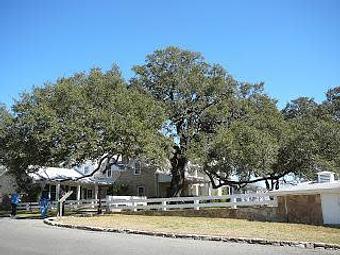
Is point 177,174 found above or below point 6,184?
above

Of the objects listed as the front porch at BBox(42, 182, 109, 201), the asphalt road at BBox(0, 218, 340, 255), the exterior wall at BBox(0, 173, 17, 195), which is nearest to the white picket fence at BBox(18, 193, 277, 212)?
the front porch at BBox(42, 182, 109, 201)

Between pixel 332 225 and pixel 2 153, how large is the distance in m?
26.2

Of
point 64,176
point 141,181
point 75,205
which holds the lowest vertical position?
point 75,205

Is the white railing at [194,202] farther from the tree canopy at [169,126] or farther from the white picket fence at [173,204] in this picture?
the tree canopy at [169,126]

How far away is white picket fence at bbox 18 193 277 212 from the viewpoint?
2334 cm

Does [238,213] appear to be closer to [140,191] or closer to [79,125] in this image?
[79,125]

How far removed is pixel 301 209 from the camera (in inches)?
818

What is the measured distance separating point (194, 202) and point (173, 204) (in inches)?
148

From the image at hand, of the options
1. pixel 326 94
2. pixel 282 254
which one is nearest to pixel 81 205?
pixel 282 254

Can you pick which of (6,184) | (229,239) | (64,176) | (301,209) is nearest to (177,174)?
(64,176)

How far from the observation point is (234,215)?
23438 millimetres

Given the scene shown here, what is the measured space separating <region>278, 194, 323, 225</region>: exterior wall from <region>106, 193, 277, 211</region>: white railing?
2.10 feet

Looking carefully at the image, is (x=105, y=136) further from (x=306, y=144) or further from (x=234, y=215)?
(x=306, y=144)

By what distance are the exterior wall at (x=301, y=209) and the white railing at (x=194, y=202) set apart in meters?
0.64
